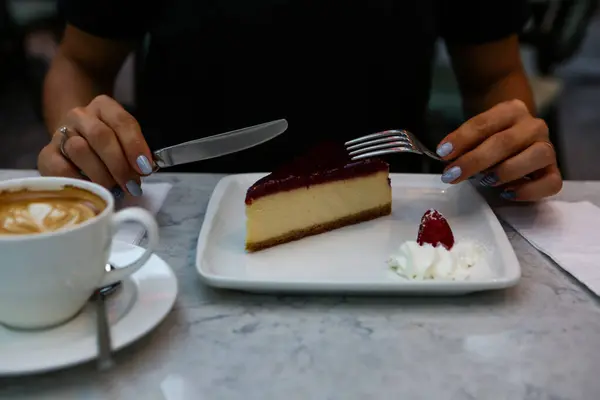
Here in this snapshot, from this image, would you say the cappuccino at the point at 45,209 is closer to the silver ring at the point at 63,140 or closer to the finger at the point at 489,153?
the silver ring at the point at 63,140

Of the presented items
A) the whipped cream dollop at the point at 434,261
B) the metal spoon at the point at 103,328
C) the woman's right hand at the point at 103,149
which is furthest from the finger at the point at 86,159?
the whipped cream dollop at the point at 434,261

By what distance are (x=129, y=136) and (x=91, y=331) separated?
34 cm

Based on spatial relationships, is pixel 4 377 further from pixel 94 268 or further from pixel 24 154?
pixel 24 154

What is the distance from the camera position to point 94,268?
25.4 inches

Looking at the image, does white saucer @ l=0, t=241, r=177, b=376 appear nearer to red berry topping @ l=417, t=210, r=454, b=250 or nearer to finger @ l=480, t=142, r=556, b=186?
red berry topping @ l=417, t=210, r=454, b=250

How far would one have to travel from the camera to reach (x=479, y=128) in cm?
96

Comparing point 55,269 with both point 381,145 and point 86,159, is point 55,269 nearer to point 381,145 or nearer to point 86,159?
point 86,159

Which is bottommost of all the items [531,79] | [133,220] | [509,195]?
[531,79]

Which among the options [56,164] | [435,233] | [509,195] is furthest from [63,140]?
[509,195]

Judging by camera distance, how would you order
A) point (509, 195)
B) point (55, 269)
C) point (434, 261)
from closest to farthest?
point (55, 269) < point (434, 261) < point (509, 195)

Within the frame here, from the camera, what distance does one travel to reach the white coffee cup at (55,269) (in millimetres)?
590

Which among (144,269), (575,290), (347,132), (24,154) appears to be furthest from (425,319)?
(24,154)

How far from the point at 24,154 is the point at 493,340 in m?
2.98

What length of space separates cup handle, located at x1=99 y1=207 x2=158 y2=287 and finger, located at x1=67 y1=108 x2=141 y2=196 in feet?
0.80
